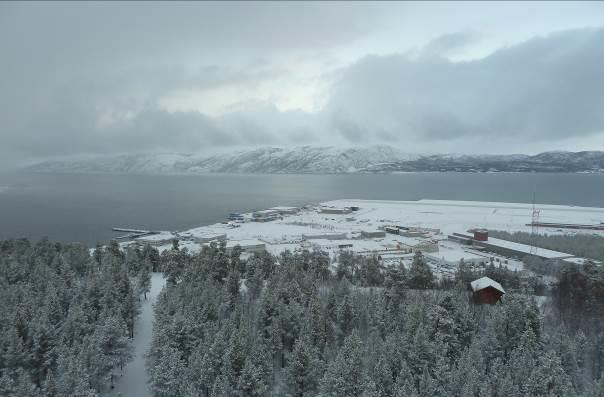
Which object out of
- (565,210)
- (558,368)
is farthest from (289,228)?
(565,210)

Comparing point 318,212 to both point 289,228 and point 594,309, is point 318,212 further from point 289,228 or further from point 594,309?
point 594,309

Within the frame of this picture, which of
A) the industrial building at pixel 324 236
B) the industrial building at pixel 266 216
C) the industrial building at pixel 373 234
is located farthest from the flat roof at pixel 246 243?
the industrial building at pixel 266 216

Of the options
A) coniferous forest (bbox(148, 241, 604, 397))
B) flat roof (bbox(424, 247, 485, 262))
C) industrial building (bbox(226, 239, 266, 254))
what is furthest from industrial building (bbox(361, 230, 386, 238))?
coniferous forest (bbox(148, 241, 604, 397))

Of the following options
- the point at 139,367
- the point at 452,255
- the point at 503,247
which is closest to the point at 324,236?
the point at 452,255

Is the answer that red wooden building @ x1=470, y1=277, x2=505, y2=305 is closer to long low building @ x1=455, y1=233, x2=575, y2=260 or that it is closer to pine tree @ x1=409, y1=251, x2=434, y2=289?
pine tree @ x1=409, y1=251, x2=434, y2=289

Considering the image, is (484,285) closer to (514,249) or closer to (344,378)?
(344,378)

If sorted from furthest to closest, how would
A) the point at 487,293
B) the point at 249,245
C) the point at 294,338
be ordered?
the point at 249,245
the point at 487,293
the point at 294,338

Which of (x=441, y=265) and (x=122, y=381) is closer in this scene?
(x=122, y=381)
